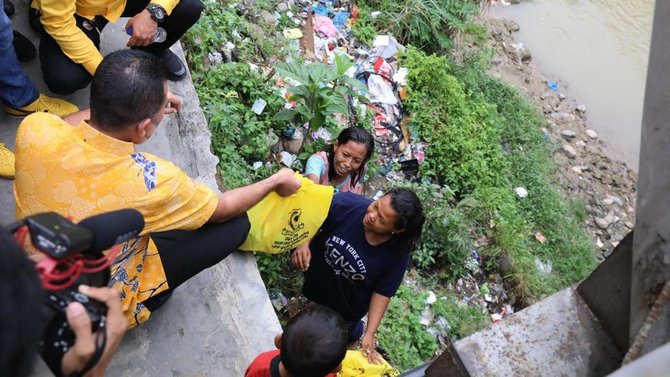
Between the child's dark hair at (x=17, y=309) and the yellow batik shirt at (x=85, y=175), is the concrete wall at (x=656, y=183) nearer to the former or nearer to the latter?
the child's dark hair at (x=17, y=309)

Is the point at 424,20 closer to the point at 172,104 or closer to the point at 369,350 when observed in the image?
the point at 172,104

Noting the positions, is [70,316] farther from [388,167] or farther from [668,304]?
[388,167]

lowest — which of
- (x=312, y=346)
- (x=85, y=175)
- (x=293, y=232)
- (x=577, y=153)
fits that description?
(x=577, y=153)

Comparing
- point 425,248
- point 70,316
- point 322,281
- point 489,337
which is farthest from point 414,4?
point 70,316

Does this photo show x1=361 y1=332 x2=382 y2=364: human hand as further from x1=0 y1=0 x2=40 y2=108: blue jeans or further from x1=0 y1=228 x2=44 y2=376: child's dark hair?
x1=0 y1=0 x2=40 y2=108: blue jeans

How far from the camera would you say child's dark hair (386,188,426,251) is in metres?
2.71

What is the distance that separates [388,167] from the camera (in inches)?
210

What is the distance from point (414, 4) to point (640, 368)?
6.42 metres

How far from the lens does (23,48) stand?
3383 mm

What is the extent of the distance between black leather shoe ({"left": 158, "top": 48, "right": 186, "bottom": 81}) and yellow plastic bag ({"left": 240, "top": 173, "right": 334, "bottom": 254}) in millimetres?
1412

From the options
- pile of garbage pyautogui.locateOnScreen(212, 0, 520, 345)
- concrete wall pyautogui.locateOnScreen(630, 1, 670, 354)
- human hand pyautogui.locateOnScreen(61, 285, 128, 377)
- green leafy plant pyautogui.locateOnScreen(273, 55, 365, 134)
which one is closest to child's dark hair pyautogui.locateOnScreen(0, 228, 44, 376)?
human hand pyautogui.locateOnScreen(61, 285, 128, 377)

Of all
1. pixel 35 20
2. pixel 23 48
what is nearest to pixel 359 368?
pixel 23 48

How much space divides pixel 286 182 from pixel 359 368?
0.86 metres

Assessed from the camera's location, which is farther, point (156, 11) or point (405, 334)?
point (405, 334)
